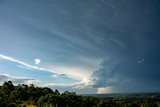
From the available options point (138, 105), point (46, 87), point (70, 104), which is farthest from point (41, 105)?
point (138, 105)

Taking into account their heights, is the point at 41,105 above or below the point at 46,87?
below

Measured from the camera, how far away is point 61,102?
398ft

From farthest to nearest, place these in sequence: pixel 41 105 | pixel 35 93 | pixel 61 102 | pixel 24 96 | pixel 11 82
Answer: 1. pixel 11 82
2. pixel 35 93
3. pixel 24 96
4. pixel 61 102
5. pixel 41 105

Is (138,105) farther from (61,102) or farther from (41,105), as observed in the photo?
(41,105)

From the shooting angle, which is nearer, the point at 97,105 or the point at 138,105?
the point at 97,105

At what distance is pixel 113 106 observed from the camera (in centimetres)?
15600

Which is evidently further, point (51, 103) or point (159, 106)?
point (159, 106)

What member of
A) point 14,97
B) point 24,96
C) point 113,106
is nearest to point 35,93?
point 24,96

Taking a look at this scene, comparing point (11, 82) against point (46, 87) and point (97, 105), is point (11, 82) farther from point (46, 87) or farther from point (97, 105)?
point (97, 105)

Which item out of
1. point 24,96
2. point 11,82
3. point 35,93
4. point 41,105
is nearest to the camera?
point 41,105

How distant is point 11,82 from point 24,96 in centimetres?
4424

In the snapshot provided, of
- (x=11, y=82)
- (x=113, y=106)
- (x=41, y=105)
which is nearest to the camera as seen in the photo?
(x=41, y=105)

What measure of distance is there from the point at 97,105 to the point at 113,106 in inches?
610

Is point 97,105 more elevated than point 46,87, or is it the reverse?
point 46,87
